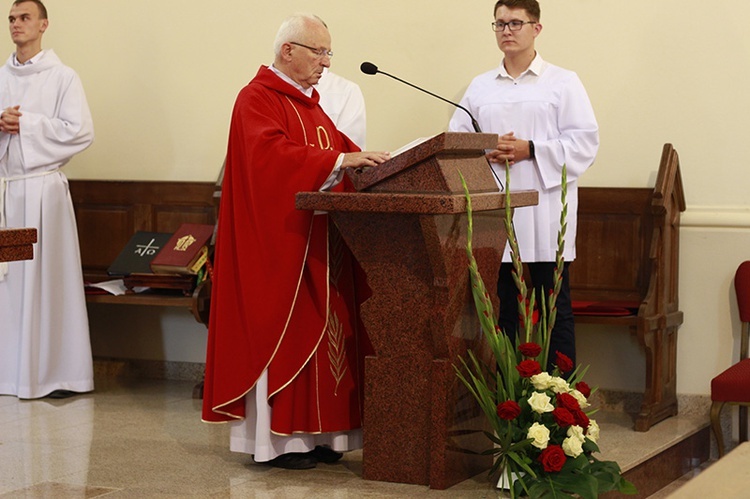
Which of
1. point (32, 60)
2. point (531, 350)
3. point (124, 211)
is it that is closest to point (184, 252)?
point (124, 211)

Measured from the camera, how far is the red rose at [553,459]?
388 centimetres

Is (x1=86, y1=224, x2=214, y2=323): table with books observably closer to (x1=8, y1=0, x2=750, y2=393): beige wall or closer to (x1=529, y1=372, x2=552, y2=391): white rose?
(x1=8, y1=0, x2=750, y2=393): beige wall

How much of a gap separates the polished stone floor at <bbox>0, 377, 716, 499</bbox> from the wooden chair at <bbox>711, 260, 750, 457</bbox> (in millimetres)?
193

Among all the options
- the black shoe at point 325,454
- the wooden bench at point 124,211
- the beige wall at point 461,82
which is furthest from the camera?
the wooden bench at point 124,211

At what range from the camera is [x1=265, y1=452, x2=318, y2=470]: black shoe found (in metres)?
4.53

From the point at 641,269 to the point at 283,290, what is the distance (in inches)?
95.1

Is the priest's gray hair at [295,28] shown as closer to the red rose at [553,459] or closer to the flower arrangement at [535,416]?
the flower arrangement at [535,416]

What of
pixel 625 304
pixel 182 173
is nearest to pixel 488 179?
pixel 625 304

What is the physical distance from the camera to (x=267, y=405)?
446 cm

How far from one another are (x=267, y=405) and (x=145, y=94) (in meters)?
3.41

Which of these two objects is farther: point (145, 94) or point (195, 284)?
point (145, 94)

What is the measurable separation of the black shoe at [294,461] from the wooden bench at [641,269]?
1.77 m

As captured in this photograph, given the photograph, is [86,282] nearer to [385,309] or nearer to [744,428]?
[385,309]

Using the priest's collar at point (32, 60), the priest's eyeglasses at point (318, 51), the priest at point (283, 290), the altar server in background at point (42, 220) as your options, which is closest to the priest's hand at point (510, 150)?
the priest at point (283, 290)
